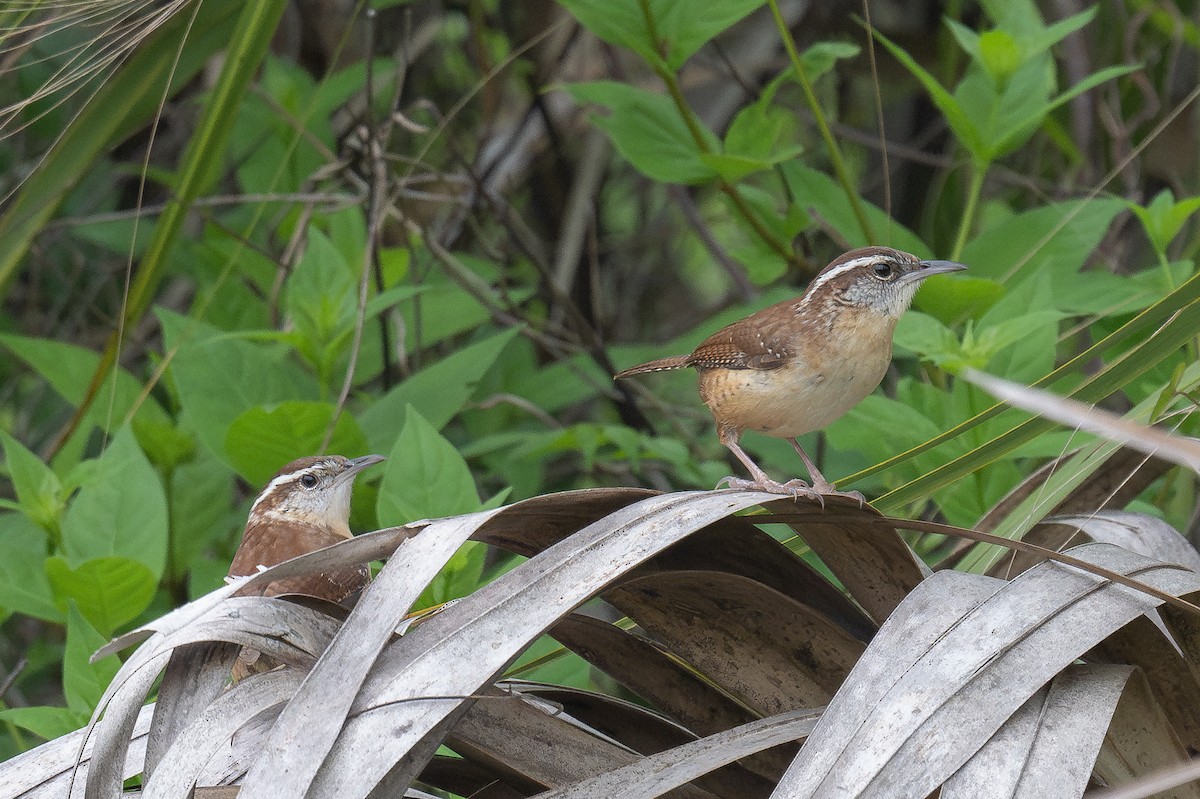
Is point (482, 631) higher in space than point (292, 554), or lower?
higher

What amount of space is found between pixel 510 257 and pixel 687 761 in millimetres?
4844

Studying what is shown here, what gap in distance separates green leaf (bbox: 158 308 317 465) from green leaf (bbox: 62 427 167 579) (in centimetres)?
36

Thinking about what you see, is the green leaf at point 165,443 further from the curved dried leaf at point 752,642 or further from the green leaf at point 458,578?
the curved dried leaf at point 752,642

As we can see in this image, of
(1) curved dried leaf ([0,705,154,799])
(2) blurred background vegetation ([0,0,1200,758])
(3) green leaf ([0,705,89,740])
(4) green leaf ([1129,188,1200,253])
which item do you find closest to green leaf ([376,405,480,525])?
(2) blurred background vegetation ([0,0,1200,758])

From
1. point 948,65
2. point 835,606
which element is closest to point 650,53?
point 835,606

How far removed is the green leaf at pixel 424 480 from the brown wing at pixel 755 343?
0.84m

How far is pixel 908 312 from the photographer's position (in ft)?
10.3

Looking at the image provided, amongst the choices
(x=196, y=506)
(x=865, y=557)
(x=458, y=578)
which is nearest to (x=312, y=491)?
(x=196, y=506)

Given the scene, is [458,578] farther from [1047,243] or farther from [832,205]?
[1047,243]

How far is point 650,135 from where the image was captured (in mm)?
A: 3736

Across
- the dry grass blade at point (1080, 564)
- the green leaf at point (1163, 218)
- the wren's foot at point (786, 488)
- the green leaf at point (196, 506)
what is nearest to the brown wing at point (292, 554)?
the green leaf at point (196, 506)

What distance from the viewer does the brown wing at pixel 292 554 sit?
9.70 feet

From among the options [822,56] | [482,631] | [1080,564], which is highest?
[822,56]

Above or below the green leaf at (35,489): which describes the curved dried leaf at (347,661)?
above
